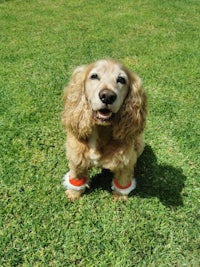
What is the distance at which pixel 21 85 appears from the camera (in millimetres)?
5309

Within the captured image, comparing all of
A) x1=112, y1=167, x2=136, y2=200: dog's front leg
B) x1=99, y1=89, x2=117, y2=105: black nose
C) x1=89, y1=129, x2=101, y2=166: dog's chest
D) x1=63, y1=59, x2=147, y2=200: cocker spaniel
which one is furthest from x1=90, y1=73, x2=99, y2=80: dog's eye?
x1=112, y1=167, x2=136, y2=200: dog's front leg

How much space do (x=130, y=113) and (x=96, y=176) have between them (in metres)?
1.18

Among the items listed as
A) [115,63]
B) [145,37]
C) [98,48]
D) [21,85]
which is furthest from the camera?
[145,37]

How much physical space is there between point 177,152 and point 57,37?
4105 millimetres

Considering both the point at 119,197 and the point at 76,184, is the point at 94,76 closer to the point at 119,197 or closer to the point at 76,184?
the point at 76,184

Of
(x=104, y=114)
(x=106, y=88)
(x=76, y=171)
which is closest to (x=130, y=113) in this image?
(x=104, y=114)

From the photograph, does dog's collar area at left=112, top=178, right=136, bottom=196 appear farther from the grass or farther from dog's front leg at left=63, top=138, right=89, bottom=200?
dog's front leg at left=63, top=138, right=89, bottom=200

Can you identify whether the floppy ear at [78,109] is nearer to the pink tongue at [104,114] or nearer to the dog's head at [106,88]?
the dog's head at [106,88]

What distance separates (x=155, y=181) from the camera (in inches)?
153

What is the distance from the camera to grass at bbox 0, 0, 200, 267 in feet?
10.5

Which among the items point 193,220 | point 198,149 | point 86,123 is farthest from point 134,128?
point 198,149

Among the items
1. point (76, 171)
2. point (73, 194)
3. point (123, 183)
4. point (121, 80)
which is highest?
point (121, 80)

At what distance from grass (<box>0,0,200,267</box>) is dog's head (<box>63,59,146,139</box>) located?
977mm

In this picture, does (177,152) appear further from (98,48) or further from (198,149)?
(98,48)
